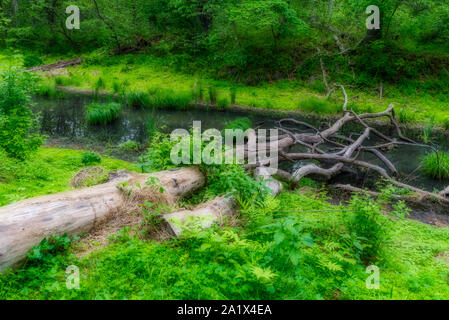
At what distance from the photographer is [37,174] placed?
5219 millimetres

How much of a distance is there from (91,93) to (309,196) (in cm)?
1209

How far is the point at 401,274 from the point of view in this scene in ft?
10.2

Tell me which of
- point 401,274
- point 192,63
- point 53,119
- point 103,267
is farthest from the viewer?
point 192,63

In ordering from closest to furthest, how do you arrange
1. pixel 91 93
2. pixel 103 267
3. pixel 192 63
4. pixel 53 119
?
pixel 103 267 → pixel 53 119 → pixel 91 93 → pixel 192 63

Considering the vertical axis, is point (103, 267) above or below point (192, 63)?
below

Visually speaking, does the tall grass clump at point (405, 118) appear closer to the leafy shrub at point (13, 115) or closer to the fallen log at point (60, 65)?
the leafy shrub at point (13, 115)

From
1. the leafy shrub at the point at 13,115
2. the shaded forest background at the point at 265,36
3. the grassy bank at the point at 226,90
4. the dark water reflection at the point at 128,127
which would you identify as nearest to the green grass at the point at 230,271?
the leafy shrub at the point at 13,115

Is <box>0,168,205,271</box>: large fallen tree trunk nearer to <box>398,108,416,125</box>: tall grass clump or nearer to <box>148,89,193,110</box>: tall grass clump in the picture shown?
<box>148,89,193,110</box>: tall grass clump

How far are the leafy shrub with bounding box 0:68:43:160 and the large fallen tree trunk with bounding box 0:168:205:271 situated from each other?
2713 mm

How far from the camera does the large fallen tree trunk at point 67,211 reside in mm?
2662

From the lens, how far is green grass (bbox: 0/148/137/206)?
437 cm

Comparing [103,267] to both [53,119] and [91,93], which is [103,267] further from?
[91,93]

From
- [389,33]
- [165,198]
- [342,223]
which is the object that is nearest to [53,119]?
[165,198]

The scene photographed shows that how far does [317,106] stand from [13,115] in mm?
9956
